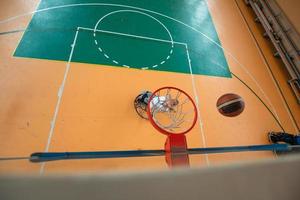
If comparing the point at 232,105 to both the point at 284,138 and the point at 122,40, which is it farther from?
the point at 122,40

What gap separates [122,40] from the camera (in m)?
4.34

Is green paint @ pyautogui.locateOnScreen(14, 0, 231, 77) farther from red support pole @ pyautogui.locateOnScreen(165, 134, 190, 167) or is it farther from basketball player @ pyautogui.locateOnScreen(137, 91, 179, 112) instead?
red support pole @ pyautogui.locateOnScreen(165, 134, 190, 167)

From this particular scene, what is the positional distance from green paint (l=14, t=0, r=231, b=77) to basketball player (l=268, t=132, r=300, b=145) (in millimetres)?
1615

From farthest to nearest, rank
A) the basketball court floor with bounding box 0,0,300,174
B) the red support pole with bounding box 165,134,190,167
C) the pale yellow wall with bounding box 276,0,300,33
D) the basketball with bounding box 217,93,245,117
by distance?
the pale yellow wall with bounding box 276,0,300,33
the basketball court floor with bounding box 0,0,300,174
the basketball with bounding box 217,93,245,117
the red support pole with bounding box 165,134,190,167

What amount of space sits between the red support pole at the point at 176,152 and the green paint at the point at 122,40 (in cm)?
221

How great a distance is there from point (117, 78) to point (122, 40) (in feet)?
3.50

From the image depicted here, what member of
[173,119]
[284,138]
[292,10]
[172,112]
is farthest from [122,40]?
[292,10]

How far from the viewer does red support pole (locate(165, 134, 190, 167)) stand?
6.75ft

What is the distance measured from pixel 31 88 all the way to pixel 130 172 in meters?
3.27

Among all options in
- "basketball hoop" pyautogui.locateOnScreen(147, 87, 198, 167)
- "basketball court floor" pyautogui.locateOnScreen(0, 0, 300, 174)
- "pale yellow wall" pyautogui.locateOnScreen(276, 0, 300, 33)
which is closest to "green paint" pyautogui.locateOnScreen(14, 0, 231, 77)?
"basketball court floor" pyautogui.locateOnScreen(0, 0, 300, 174)

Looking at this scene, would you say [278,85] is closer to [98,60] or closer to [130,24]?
[130,24]

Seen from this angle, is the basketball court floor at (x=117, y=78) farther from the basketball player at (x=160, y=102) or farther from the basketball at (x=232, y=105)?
the basketball at (x=232, y=105)

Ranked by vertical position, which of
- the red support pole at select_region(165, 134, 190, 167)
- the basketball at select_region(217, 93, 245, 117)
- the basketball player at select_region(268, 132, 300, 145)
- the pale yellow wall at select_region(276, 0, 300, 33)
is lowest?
the red support pole at select_region(165, 134, 190, 167)

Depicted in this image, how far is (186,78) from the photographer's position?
4160 mm
